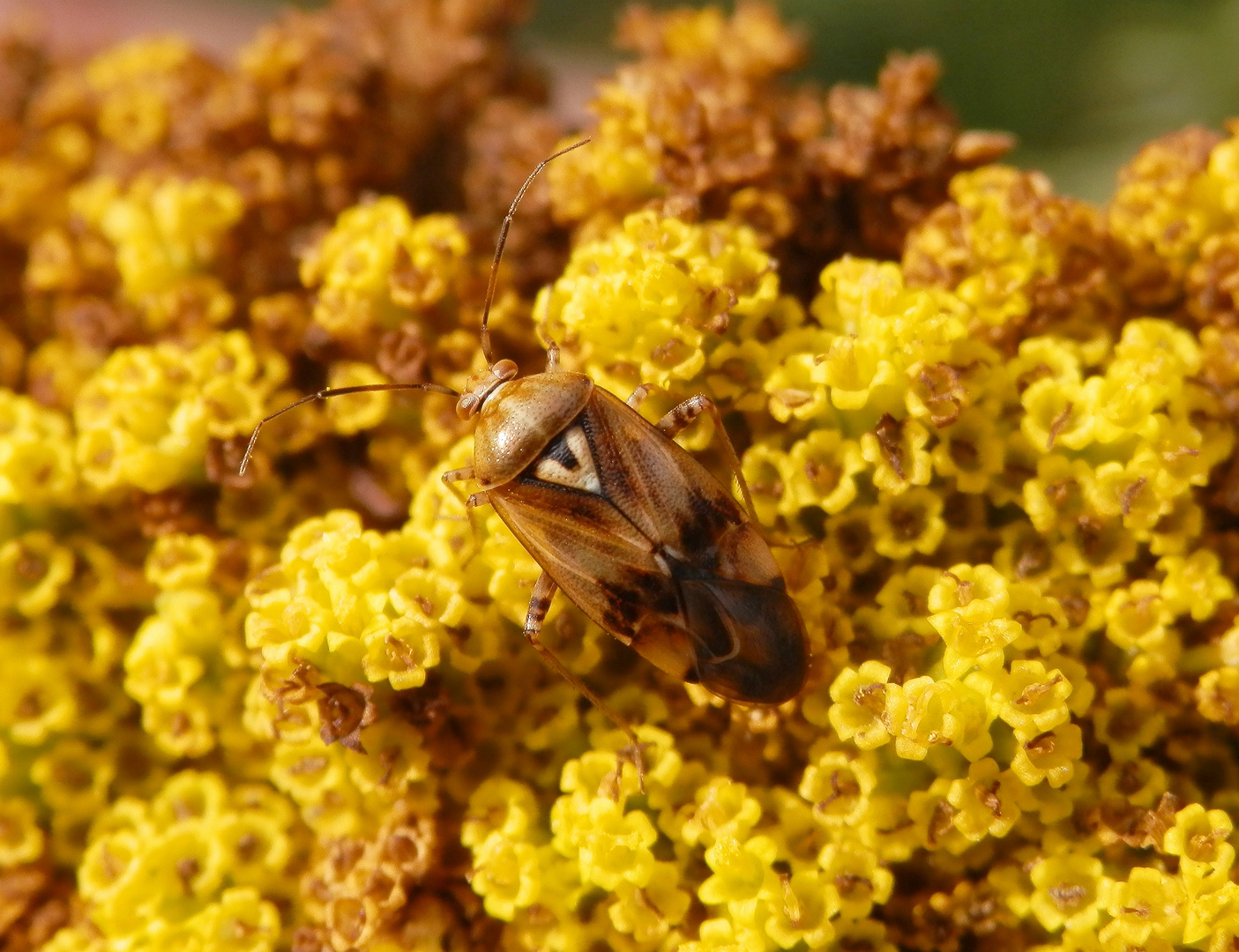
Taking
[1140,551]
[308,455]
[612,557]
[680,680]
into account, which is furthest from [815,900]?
[308,455]

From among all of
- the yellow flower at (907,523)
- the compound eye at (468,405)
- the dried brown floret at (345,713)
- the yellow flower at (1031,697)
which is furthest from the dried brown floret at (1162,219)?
the dried brown floret at (345,713)

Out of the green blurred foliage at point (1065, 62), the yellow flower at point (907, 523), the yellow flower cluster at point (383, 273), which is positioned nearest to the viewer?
the yellow flower at point (907, 523)

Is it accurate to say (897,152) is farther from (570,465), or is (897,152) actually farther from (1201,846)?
(1201,846)

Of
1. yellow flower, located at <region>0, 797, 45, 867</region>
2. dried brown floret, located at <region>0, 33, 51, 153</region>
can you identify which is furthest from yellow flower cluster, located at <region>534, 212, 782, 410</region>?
dried brown floret, located at <region>0, 33, 51, 153</region>

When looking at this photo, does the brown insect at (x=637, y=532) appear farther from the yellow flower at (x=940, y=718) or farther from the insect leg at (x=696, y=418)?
the yellow flower at (x=940, y=718)

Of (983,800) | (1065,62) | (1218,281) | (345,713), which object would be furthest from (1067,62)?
(345,713)

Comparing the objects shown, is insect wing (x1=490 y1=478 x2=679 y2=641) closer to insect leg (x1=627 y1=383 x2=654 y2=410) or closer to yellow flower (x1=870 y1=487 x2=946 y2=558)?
insect leg (x1=627 y1=383 x2=654 y2=410)
